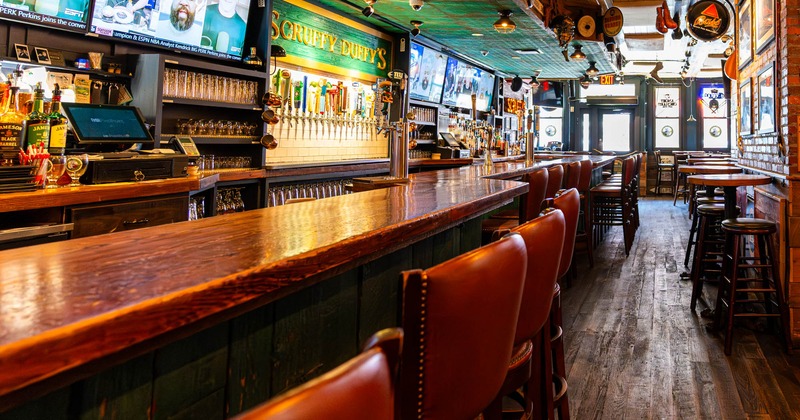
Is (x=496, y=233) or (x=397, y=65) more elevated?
(x=397, y=65)

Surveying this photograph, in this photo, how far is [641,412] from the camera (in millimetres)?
2676

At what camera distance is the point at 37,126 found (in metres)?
2.87

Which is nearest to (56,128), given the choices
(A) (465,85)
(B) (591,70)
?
(A) (465,85)

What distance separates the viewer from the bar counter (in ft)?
2.03

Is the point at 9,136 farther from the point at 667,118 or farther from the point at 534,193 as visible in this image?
the point at 667,118

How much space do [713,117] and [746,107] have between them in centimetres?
1093

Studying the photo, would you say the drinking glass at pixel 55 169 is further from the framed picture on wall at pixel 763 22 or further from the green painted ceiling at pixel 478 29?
the framed picture on wall at pixel 763 22

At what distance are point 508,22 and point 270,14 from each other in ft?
8.83

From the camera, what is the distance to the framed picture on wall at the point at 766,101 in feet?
14.0

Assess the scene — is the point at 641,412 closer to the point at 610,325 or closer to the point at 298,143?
the point at 610,325

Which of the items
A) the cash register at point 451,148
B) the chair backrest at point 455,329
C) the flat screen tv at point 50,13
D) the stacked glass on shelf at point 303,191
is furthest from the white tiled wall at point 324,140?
the chair backrest at point 455,329

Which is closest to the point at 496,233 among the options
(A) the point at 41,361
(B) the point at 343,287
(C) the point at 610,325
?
(B) the point at 343,287

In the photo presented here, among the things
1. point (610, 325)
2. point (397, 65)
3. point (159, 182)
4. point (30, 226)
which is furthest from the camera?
point (397, 65)

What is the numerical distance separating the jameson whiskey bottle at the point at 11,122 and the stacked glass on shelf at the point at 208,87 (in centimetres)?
148
